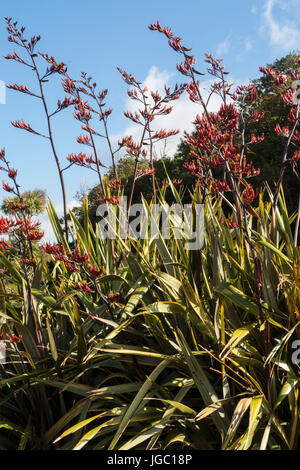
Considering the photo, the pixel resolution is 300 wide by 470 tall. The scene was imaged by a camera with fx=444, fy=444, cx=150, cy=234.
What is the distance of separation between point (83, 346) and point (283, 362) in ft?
3.08

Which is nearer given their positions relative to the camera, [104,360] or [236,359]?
[236,359]

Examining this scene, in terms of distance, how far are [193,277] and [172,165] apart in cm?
1717

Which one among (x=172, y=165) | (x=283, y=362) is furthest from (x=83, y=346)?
(x=172, y=165)

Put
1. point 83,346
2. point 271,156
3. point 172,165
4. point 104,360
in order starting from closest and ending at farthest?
point 83,346
point 104,360
point 271,156
point 172,165

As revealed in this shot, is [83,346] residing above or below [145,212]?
below

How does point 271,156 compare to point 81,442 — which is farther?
point 271,156

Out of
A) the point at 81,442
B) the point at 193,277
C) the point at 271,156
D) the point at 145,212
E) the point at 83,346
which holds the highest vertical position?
the point at 271,156

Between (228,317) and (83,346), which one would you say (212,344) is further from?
(83,346)

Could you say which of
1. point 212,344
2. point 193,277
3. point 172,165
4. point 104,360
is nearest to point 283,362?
point 212,344

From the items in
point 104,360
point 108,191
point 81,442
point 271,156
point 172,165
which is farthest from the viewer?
point 172,165

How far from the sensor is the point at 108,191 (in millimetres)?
3018

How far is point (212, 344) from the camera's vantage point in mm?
2184
